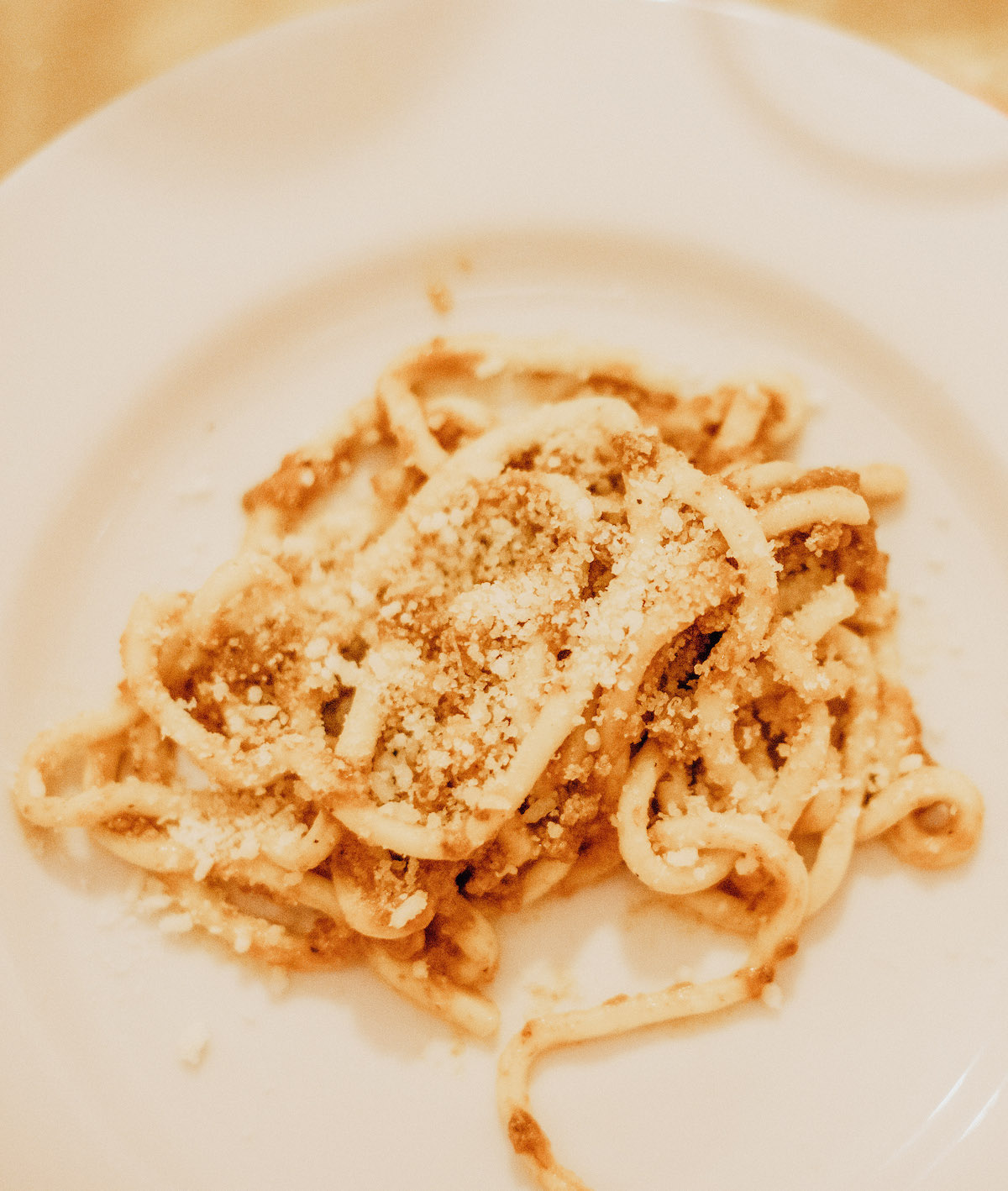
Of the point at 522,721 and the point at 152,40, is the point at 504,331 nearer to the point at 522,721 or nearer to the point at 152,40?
the point at 522,721

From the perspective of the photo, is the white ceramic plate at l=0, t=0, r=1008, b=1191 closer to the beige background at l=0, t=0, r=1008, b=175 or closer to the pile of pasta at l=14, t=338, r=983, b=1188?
the pile of pasta at l=14, t=338, r=983, b=1188

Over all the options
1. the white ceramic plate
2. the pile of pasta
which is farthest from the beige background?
the pile of pasta

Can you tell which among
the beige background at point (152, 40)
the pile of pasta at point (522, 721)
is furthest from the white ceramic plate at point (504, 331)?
the beige background at point (152, 40)

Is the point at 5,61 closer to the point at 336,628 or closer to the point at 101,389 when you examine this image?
the point at 101,389

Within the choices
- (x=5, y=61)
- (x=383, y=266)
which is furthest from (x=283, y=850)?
(x=5, y=61)

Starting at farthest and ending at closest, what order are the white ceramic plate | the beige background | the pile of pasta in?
the beige background → the white ceramic plate → the pile of pasta

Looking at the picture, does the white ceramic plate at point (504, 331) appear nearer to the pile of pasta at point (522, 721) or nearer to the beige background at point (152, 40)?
the pile of pasta at point (522, 721)
